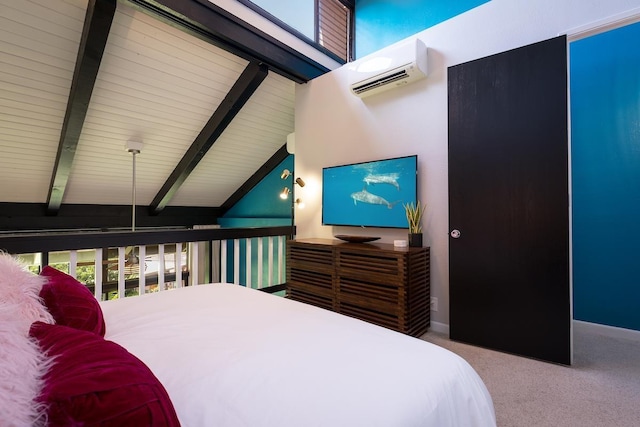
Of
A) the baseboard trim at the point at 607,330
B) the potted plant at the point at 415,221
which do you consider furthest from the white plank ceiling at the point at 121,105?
the baseboard trim at the point at 607,330

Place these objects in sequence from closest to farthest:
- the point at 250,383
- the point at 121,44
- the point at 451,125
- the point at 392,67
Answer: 1. the point at 250,383
2. the point at 451,125
3. the point at 392,67
4. the point at 121,44

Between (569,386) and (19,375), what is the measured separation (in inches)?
96.3

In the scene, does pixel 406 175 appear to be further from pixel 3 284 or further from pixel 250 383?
pixel 3 284

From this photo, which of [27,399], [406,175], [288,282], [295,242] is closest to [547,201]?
[406,175]

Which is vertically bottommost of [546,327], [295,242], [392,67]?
[546,327]

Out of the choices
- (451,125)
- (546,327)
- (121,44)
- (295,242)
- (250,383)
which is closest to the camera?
(250,383)

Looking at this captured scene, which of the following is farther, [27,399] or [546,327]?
[546,327]

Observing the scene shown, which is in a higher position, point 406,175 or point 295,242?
point 406,175

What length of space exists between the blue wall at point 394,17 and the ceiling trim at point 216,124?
1.54 m

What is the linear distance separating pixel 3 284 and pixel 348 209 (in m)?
2.75

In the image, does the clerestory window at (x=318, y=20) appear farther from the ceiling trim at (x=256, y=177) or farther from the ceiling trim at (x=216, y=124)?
the ceiling trim at (x=256, y=177)

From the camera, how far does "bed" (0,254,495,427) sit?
0.48 metres

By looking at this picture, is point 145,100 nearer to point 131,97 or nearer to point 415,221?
point 131,97

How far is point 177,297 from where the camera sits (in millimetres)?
1550
